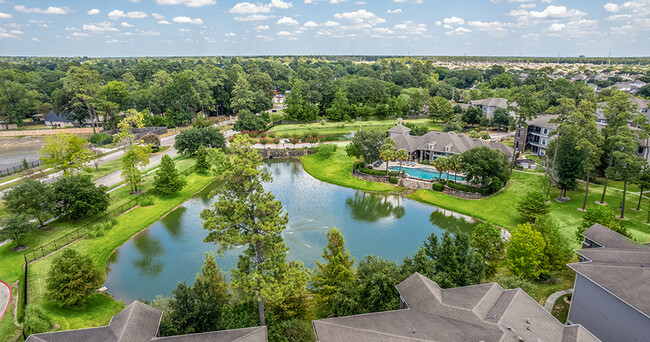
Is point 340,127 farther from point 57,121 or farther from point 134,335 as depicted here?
point 134,335

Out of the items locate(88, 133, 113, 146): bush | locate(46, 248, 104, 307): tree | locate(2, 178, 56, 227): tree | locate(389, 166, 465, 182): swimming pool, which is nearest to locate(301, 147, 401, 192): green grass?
locate(389, 166, 465, 182): swimming pool

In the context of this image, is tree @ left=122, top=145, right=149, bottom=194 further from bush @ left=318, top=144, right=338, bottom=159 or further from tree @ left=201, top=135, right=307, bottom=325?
tree @ left=201, top=135, right=307, bottom=325

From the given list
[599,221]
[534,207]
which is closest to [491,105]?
[534,207]

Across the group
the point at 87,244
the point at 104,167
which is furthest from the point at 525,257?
the point at 104,167

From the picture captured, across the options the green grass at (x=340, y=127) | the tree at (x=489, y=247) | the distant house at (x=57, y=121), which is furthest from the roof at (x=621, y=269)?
the distant house at (x=57, y=121)

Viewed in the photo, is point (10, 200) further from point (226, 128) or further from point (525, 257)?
point (226, 128)
